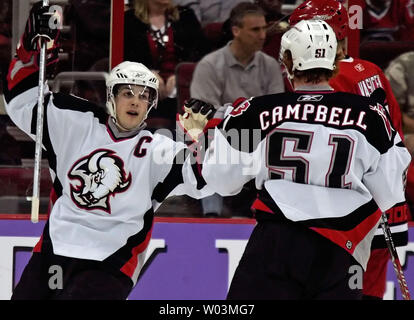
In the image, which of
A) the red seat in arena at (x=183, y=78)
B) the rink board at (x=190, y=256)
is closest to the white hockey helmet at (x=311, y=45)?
the rink board at (x=190, y=256)

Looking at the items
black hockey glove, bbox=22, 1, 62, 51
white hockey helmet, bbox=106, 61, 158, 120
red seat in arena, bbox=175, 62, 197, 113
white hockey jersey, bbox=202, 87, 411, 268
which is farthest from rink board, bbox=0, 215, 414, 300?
white hockey jersey, bbox=202, 87, 411, 268

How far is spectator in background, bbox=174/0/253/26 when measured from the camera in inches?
181

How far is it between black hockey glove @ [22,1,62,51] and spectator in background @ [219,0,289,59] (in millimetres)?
1168

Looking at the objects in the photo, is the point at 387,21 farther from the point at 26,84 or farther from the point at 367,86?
the point at 26,84

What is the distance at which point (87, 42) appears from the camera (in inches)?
170

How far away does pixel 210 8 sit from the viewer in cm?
465

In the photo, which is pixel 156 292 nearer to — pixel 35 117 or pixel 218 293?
pixel 218 293

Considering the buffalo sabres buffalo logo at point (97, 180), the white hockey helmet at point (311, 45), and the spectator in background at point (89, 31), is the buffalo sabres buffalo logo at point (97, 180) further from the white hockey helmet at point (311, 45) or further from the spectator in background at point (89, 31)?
the spectator in background at point (89, 31)

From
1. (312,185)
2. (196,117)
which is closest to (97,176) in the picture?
(196,117)

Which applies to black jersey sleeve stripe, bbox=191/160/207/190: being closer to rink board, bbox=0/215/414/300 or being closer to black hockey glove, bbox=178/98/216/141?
black hockey glove, bbox=178/98/216/141

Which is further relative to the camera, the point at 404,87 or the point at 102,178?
the point at 404,87

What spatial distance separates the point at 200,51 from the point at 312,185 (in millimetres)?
1696
